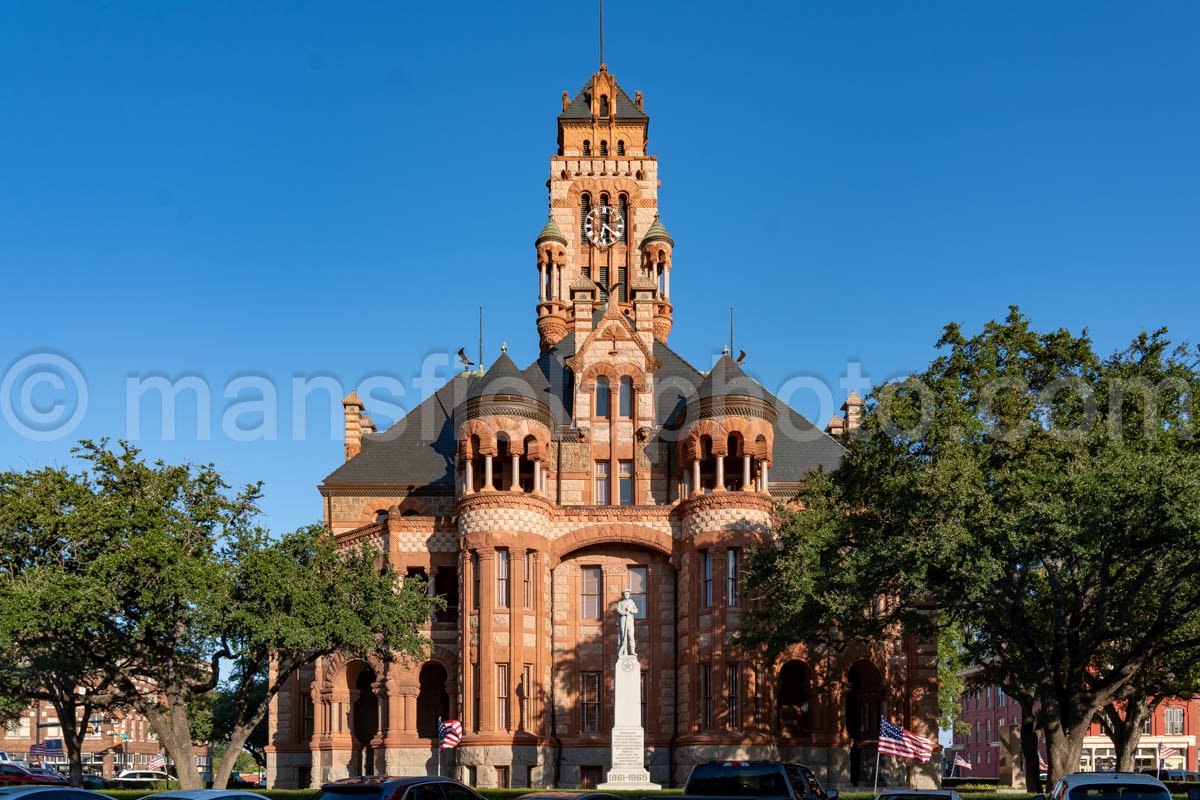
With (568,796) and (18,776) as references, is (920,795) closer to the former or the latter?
(568,796)

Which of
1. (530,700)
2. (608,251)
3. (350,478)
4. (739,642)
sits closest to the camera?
(739,642)

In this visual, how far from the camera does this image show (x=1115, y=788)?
21859mm

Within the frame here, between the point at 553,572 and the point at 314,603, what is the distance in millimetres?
16044

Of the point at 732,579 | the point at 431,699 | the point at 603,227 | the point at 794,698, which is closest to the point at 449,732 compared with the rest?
the point at 431,699

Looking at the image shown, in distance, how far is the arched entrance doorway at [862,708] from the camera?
58.6m

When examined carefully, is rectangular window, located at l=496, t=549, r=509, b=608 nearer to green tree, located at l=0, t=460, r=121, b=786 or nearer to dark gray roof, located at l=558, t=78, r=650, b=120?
green tree, located at l=0, t=460, r=121, b=786

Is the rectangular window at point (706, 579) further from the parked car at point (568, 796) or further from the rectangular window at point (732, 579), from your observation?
the parked car at point (568, 796)

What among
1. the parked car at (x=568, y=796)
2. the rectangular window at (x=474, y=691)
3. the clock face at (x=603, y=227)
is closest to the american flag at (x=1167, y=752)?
the clock face at (x=603, y=227)

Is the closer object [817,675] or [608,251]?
[817,675]

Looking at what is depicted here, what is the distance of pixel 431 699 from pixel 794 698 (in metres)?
16.1

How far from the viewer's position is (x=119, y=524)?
42.9 metres

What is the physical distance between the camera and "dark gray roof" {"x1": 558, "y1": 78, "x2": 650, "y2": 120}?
3310 inches

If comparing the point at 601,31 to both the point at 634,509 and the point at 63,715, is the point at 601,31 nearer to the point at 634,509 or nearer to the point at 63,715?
the point at 634,509

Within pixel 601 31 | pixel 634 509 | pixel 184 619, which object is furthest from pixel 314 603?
pixel 601 31
